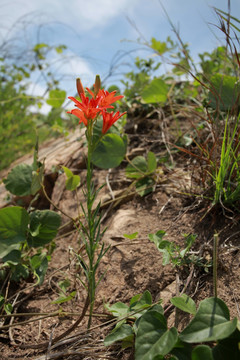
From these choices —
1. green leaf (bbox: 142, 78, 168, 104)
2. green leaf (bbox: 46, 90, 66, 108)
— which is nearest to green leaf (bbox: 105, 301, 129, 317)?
green leaf (bbox: 142, 78, 168, 104)

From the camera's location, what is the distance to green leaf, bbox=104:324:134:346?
0.72 m

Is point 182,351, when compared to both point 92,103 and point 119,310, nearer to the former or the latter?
point 119,310

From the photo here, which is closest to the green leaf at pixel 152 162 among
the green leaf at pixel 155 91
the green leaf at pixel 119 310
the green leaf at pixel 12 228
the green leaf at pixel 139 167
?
the green leaf at pixel 139 167

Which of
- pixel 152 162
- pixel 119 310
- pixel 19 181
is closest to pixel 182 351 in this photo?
pixel 119 310

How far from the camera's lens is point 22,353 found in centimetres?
90

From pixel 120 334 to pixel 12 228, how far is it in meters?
0.55

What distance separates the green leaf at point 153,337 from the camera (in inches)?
24.1

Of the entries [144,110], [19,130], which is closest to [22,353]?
[144,110]

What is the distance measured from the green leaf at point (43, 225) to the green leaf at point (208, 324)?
28.1 inches

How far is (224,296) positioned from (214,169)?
0.45 meters

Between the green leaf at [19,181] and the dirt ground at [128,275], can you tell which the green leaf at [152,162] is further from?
the green leaf at [19,181]

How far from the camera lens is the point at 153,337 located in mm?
657

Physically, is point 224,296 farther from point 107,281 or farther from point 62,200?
point 62,200

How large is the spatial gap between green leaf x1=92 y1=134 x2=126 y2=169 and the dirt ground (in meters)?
0.17
